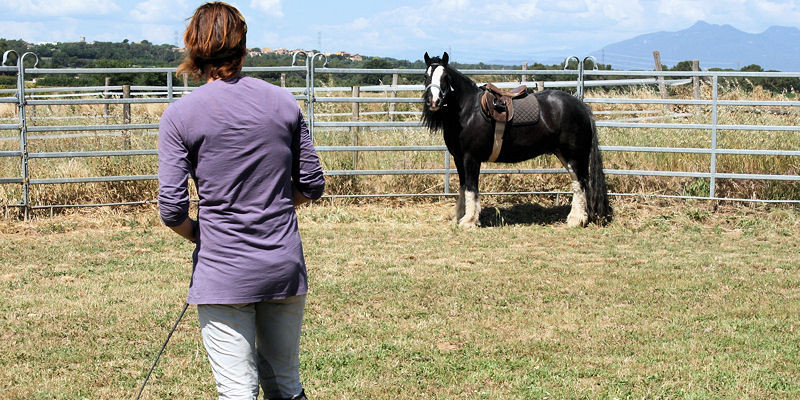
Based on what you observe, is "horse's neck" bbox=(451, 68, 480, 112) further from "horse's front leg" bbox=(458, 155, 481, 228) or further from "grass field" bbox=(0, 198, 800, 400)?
"grass field" bbox=(0, 198, 800, 400)

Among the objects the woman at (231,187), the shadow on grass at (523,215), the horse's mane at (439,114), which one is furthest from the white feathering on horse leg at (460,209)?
the woman at (231,187)

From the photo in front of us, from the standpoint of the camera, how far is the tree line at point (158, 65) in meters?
18.0

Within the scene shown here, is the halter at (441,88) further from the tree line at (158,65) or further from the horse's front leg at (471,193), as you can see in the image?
the tree line at (158,65)

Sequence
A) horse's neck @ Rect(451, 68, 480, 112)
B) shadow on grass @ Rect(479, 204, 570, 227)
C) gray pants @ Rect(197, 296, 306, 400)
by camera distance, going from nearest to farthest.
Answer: gray pants @ Rect(197, 296, 306, 400)
horse's neck @ Rect(451, 68, 480, 112)
shadow on grass @ Rect(479, 204, 570, 227)

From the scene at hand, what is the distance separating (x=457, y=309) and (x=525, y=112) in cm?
421

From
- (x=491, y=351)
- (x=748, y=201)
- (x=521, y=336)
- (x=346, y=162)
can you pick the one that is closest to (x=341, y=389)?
(x=491, y=351)

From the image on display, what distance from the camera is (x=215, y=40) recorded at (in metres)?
2.88

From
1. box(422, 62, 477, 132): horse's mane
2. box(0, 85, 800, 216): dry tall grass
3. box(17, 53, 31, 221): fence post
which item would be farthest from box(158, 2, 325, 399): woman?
box(0, 85, 800, 216): dry tall grass

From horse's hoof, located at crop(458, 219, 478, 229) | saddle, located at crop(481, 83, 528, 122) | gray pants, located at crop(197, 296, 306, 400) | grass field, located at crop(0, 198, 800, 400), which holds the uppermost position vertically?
saddle, located at crop(481, 83, 528, 122)

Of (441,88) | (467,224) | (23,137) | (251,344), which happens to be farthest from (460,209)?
(251,344)

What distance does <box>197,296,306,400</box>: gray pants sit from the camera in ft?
9.95

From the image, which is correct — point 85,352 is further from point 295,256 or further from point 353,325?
point 295,256

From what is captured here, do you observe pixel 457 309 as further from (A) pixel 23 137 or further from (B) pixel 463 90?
(A) pixel 23 137

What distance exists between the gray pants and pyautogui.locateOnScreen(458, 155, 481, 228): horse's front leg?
7063 mm
